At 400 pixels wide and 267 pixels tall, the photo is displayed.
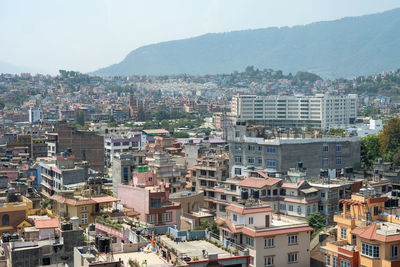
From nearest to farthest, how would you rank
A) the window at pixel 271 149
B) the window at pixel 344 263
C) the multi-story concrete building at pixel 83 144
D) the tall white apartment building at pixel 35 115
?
1. the window at pixel 344 263
2. the window at pixel 271 149
3. the multi-story concrete building at pixel 83 144
4. the tall white apartment building at pixel 35 115

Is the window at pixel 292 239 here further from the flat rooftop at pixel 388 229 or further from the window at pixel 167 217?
the window at pixel 167 217

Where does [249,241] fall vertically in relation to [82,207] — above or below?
below

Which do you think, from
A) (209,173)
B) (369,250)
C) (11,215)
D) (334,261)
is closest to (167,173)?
(209,173)

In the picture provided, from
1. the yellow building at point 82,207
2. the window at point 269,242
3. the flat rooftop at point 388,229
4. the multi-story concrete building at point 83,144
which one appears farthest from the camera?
the multi-story concrete building at point 83,144

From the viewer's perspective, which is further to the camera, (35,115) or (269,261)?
(35,115)

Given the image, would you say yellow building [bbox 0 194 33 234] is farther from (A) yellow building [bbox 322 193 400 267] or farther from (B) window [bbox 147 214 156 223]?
(A) yellow building [bbox 322 193 400 267]

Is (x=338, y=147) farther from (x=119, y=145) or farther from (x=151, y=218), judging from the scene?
(x=119, y=145)

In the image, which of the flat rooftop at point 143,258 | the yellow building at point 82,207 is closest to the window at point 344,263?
the flat rooftop at point 143,258

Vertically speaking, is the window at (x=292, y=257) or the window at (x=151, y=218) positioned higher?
the window at (x=151, y=218)
